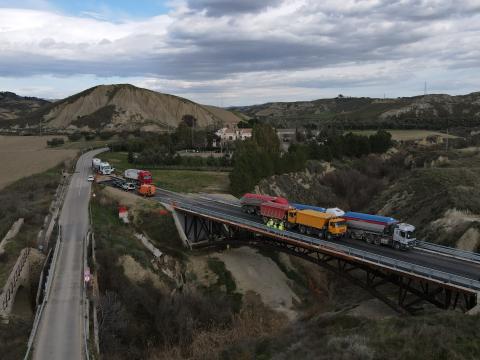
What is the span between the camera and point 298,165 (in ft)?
305

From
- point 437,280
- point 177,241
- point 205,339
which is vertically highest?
point 437,280

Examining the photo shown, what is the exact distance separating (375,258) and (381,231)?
6370mm

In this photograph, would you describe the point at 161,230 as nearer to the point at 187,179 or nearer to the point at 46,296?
the point at 46,296

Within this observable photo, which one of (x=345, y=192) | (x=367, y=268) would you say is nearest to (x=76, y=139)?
(x=345, y=192)

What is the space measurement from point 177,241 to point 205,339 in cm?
1806

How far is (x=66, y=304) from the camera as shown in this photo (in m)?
29.8

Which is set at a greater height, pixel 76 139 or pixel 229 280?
pixel 76 139

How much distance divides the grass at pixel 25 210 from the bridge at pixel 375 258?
597 inches

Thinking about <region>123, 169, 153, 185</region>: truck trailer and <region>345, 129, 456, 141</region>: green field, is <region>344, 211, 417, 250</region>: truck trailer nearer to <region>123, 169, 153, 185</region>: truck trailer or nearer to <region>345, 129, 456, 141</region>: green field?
<region>123, 169, 153, 185</region>: truck trailer

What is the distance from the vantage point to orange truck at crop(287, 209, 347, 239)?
129ft

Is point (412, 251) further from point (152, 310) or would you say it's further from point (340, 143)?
point (340, 143)

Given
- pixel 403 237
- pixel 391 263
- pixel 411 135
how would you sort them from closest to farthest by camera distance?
1. pixel 391 263
2. pixel 403 237
3. pixel 411 135

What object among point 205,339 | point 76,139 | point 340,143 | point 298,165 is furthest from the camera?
point 76,139

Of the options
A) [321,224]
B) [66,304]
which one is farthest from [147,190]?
[66,304]
